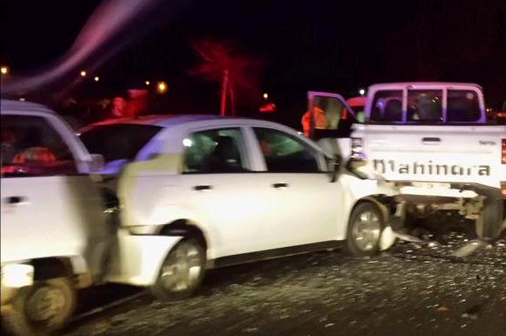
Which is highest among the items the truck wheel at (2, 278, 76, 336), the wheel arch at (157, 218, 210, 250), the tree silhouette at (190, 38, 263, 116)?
the tree silhouette at (190, 38, 263, 116)

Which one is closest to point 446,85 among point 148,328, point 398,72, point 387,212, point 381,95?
point 381,95

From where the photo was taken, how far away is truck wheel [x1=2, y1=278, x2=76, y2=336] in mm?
6043

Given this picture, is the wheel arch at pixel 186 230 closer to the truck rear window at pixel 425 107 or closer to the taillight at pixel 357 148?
the taillight at pixel 357 148

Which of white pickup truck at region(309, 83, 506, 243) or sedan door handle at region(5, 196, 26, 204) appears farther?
white pickup truck at region(309, 83, 506, 243)

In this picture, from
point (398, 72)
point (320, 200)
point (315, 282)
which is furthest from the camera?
point (398, 72)

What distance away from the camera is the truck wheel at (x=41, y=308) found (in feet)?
19.8

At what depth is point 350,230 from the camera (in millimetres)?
9398

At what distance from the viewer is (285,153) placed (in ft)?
28.4

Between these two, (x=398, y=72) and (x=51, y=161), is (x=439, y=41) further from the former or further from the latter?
(x=51, y=161)

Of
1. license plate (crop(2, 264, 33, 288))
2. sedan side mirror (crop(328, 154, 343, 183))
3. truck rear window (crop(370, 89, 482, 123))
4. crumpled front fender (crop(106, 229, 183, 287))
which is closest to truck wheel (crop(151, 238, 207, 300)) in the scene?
crumpled front fender (crop(106, 229, 183, 287))

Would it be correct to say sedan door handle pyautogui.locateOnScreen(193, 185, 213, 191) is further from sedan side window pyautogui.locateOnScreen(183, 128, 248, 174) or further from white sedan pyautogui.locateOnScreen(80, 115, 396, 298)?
sedan side window pyautogui.locateOnScreen(183, 128, 248, 174)

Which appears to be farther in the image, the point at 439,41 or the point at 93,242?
the point at 439,41

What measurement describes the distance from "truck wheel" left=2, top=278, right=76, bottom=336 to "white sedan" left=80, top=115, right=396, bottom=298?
0.55 m

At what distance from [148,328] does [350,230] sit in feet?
11.5
